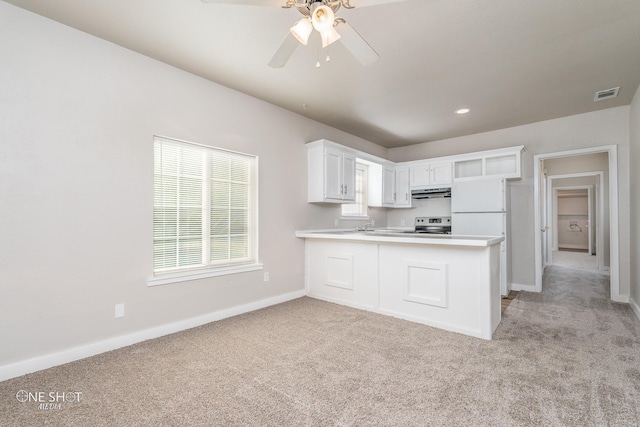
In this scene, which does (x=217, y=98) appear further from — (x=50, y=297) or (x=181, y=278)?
(x=50, y=297)

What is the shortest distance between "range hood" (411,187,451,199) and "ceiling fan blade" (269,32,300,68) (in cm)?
410

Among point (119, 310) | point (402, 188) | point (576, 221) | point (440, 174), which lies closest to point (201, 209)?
point (119, 310)

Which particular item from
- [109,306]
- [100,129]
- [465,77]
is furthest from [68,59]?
[465,77]

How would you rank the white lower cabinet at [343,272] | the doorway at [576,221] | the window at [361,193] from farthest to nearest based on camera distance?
the doorway at [576,221] → the window at [361,193] → the white lower cabinet at [343,272]

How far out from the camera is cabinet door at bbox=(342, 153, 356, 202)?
4.64 meters

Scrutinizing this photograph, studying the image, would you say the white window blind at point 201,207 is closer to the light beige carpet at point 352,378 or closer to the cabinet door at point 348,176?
the light beige carpet at point 352,378

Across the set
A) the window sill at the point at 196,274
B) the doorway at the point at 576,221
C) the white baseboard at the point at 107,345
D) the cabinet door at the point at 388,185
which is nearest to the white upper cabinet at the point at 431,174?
the cabinet door at the point at 388,185

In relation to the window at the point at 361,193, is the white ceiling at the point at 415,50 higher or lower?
higher

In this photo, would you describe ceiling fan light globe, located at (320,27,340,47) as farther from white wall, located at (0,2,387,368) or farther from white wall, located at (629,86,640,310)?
white wall, located at (629,86,640,310)

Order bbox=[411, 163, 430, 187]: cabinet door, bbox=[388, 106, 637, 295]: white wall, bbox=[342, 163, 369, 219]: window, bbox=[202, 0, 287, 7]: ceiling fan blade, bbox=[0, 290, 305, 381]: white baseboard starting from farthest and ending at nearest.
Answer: bbox=[342, 163, 369, 219]: window
bbox=[411, 163, 430, 187]: cabinet door
bbox=[388, 106, 637, 295]: white wall
bbox=[0, 290, 305, 381]: white baseboard
bbox=[202, 0, 287, 7]: ceiling fan blade

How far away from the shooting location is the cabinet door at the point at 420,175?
18.2ft

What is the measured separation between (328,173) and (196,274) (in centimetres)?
222

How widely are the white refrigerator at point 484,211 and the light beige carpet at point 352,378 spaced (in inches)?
56.0

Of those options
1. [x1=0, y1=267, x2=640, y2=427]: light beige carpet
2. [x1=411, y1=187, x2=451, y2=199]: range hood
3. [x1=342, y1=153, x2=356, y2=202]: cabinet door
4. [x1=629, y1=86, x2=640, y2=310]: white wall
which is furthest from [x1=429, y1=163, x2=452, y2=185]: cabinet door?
[x1=0, y1=267, x2=640, y2=427]: light beige carpet
